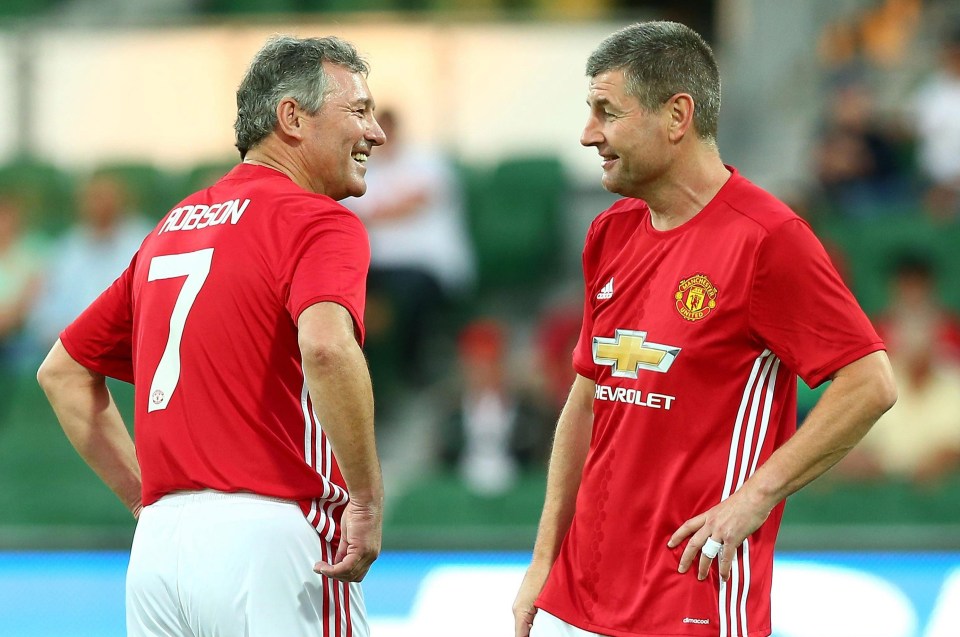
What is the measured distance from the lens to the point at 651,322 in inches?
126

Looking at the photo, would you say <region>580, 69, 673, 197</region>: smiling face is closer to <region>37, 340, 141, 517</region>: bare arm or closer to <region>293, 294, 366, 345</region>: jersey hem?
<region>293, 294, 366, 345</region>: jersey hem

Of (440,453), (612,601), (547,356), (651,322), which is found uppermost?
(651,322)

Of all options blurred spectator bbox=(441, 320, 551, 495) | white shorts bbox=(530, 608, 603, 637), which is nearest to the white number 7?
white shorts bbox=(530, 608, 603, 637)

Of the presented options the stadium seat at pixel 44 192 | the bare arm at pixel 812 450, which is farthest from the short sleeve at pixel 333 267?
the stadium seat at pixel 44 192

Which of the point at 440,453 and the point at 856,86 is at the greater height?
the point at 856,86

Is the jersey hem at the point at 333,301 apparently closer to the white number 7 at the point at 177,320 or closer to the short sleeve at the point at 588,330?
the white number 7 at the point at 177,320

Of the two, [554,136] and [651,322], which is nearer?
[651,322]

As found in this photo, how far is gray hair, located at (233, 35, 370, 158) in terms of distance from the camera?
338cm

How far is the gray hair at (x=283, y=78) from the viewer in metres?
3.38

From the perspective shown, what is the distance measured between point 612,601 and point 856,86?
7142mm

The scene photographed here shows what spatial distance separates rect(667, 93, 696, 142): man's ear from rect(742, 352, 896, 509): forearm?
67 cm

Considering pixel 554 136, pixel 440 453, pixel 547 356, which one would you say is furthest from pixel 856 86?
pixel 440 453

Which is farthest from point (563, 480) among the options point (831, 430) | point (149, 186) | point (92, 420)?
point (149, 186)

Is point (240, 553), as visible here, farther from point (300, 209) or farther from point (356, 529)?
point (300, 209)
